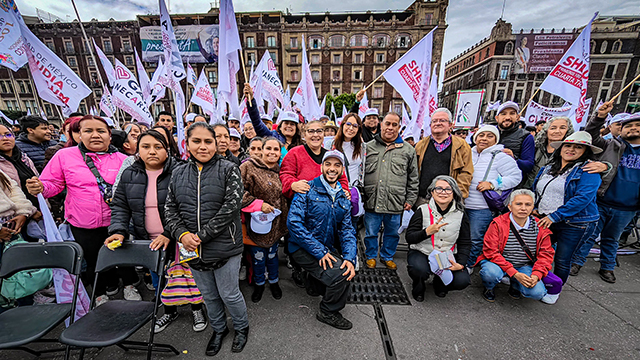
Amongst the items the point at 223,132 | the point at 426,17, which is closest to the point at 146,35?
the point at 426,17

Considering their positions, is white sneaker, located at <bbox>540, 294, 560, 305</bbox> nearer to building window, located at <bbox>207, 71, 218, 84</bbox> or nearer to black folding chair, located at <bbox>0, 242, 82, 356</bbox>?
black folding chair, located at <bbox>0, 242, 82, 356</bbox>

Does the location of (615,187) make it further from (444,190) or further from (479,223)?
Answer: (444,190)

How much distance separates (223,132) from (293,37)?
140ft

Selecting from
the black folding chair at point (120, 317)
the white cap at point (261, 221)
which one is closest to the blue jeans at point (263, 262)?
the white cap at point (261, 221)

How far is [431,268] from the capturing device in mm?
3002

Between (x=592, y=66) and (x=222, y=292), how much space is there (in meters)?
61.5

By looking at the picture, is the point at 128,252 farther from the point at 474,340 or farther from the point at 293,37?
the point at 293,37

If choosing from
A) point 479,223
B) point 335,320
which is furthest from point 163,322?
point 479,223

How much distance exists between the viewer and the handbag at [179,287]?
261 centimetres

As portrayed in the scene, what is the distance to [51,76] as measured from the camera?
3830 mm

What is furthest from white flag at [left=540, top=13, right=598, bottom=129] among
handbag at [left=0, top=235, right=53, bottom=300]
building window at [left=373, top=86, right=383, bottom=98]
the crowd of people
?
building window at [left=373, top=86, right=383, bottom=98]

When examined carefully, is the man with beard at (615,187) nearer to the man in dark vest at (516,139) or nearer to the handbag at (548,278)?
the man in dark vest at (516,139)

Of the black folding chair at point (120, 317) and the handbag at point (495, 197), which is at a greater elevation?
the handbag at point (495, 197)

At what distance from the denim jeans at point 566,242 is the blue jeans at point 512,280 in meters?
0.54
